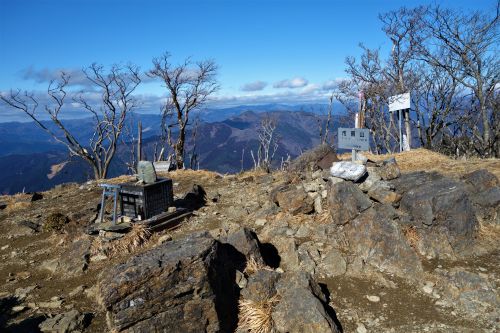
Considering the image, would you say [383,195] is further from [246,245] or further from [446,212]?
[246,245]

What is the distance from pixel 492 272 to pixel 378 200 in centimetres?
291

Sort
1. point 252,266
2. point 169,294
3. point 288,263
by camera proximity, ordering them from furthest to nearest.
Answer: point 288,263
point 252,266
point 169,294

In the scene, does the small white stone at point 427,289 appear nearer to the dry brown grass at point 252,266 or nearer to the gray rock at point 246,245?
the dry brown grass at point 252,266

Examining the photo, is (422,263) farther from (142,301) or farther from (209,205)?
(209,205)

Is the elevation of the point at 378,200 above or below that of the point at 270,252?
above

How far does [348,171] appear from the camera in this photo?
10.1 meters

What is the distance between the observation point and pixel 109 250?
940 cm

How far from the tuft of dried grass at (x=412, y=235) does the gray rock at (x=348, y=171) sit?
2.06m

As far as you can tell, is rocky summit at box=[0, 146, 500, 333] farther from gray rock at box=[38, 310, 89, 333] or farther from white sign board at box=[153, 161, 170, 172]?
white sign board at box=[153, 161, 170, 172]

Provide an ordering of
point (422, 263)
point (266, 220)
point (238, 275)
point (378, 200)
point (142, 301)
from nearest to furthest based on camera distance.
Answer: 1. point (142, 301)
2. point (238, 275)
3. point (422, 263)
4. point (378, 200)
5. point (266, 220)

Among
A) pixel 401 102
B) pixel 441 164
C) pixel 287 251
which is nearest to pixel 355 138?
pixel 287 251

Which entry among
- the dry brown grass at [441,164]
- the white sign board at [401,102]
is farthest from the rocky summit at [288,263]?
the white sign board at [401,102]

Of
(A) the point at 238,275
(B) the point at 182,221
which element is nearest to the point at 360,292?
(A) the point at 238,275

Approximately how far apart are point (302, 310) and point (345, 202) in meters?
3.90
